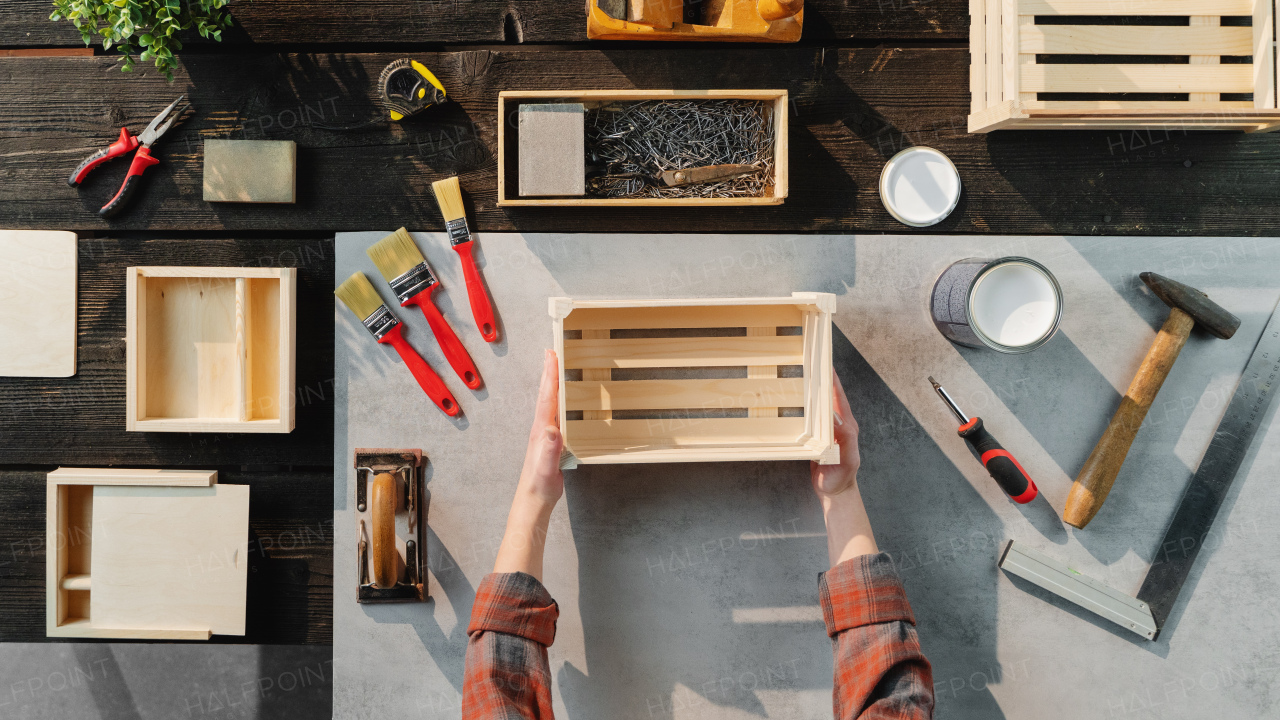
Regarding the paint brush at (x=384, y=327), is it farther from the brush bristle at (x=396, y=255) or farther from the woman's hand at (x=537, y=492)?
the woman's hand at (x=537, y=492)

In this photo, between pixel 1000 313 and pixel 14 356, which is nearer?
pixel 1000 313

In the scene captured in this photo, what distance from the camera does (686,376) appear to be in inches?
57.9

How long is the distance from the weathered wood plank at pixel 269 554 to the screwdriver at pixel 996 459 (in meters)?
1.59

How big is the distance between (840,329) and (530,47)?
1.06 m

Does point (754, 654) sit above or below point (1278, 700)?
above

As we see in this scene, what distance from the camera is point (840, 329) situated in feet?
5.16

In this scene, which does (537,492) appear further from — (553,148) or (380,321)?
(553,148)

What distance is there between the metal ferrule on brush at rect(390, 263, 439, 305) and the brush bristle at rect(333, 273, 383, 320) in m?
0.06

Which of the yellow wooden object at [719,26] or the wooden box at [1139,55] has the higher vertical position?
the yellow wooden object at [719,26]

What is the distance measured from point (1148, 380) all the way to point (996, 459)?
17.2 inches

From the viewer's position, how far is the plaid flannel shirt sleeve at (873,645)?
1.27 meters

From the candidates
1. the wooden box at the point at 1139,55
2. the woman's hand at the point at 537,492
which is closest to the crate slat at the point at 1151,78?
the wooden box at the point at 1139,55

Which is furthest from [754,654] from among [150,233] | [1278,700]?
[150,233]

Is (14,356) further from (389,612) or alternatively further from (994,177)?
(994,177)
